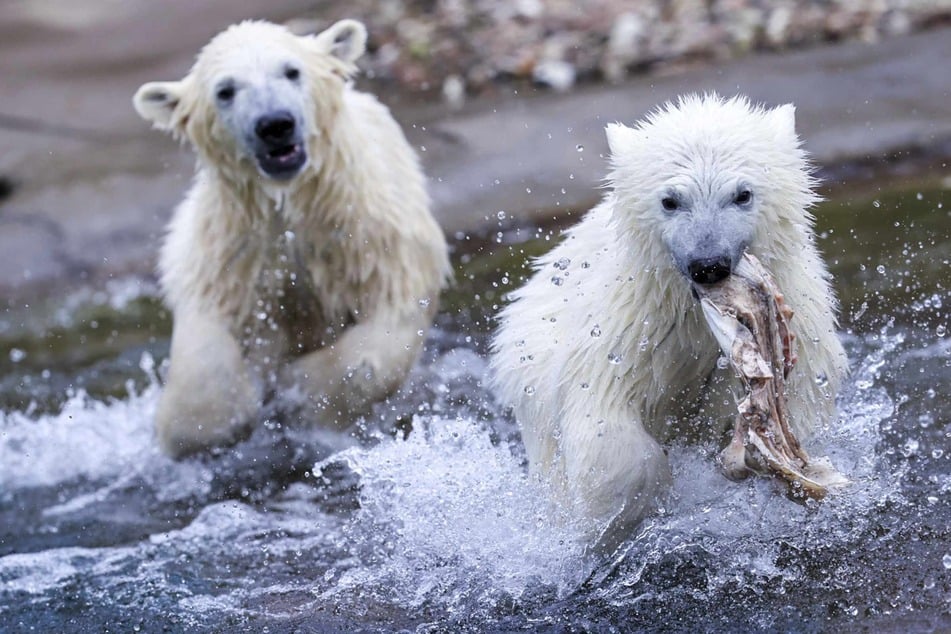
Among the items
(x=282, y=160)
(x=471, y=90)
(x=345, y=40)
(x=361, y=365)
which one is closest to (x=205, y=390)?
(x=361, y=365)

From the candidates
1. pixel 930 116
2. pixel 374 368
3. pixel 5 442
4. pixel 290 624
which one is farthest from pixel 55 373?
pixel 930 116

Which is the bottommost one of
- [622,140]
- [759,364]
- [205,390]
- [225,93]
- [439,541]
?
[439,541]

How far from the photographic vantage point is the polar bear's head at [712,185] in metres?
3.02

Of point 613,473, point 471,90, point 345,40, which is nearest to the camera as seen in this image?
point 613,473

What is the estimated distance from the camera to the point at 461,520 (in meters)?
3.90

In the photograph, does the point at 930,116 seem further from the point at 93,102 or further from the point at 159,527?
the point at 93,102

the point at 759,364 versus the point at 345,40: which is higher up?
the point at 345,40

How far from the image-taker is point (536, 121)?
23.6 feet

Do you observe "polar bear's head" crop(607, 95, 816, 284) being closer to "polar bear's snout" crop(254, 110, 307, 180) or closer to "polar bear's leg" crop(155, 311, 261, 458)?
"polar bear's snout" crop(254, 110, 307, 180)

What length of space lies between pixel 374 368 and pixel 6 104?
4.85m

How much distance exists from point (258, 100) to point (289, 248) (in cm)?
52

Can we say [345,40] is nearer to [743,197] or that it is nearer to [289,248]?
[289,248]

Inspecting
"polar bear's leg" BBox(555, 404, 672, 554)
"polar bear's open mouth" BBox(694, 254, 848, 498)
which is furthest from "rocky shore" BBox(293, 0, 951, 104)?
"polar bear's open mouth" BBox(694, 254, 848, 498)

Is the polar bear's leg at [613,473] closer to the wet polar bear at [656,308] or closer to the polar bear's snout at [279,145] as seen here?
the wet polar bear at [656,308]
